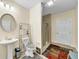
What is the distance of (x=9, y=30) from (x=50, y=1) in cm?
210

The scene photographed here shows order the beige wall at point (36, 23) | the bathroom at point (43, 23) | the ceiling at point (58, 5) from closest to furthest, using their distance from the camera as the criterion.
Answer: the ceiling at point (58, 5) → the bathroom at point (43, 23) → the beige wall at point (36, 23)

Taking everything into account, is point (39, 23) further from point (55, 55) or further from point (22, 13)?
point (55, 55)

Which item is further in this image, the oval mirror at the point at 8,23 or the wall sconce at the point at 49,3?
the oval mirror at the point at 8,23

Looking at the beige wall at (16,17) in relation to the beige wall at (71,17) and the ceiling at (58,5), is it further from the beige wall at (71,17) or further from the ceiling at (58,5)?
the beige wall at (71,17)

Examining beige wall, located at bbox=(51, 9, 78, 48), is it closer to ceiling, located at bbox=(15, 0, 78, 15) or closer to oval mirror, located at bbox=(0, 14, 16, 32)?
ceiling, located at bbox=(15, 0, 78, 15)

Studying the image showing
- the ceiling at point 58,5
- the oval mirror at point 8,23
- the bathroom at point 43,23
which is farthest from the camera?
the oval mirror at point 8,23

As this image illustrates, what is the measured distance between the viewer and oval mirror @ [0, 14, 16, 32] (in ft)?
12.3

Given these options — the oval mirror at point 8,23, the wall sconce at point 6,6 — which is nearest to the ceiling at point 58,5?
the wall sconce at point 6,6

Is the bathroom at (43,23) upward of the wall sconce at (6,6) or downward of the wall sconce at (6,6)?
downward

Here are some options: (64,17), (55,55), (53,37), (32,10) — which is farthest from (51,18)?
(55,55)

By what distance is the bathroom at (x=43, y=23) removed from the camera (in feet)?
Result: 11.8

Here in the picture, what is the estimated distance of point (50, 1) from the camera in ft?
11.9

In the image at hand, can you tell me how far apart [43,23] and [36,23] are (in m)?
0.54

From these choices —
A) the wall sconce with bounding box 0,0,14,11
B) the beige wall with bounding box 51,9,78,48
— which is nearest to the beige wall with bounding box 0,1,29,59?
the wall sconce with bounding box 0,0,14,11
